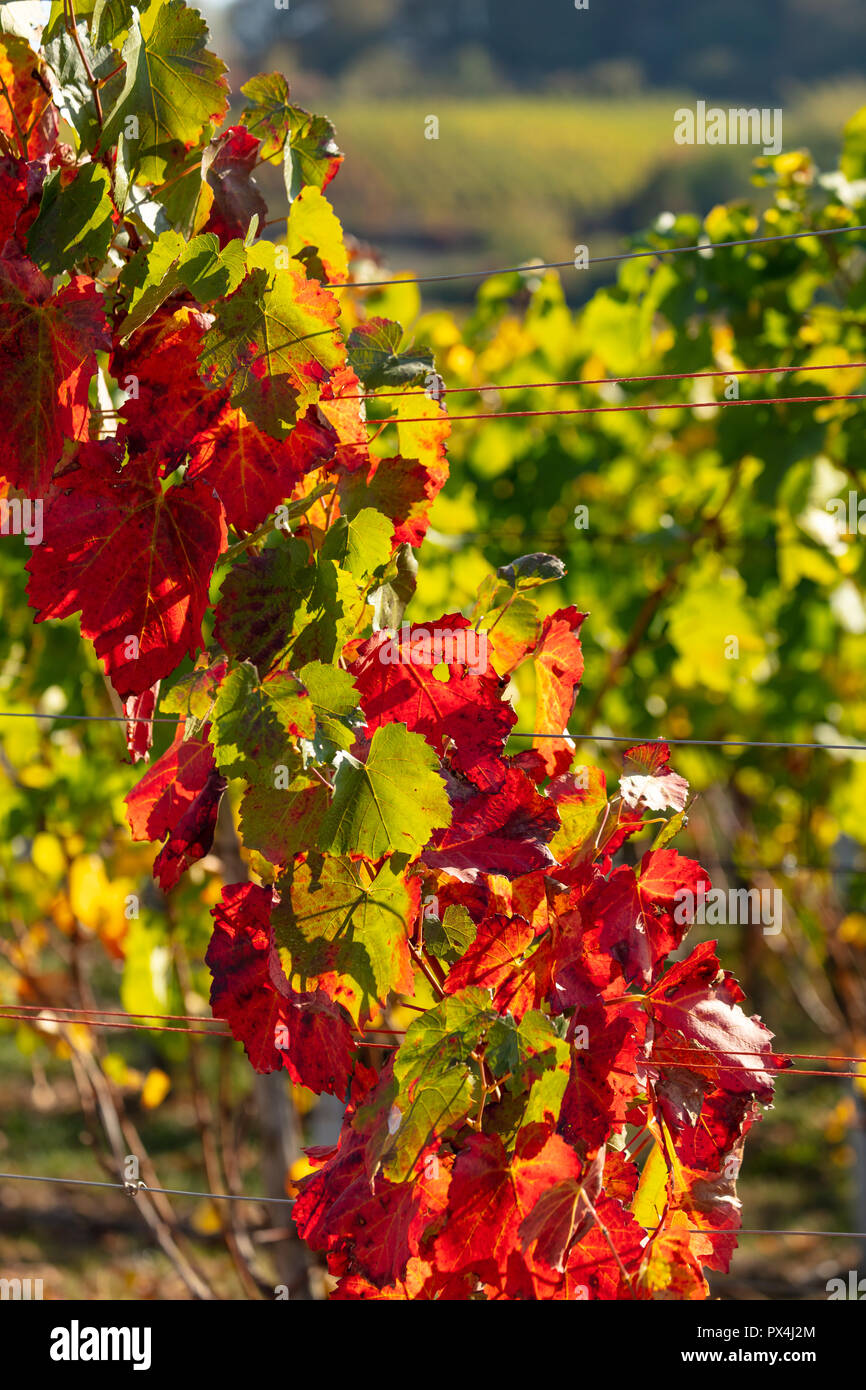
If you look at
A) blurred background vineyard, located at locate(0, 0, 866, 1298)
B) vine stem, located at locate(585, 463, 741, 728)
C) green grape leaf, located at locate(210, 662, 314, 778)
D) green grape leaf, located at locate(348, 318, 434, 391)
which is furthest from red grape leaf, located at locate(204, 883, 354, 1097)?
vine stem, located at locate(585, 463, 741, 728)

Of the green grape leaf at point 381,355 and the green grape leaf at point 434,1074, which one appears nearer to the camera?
the green grape leaf at point 434,1074

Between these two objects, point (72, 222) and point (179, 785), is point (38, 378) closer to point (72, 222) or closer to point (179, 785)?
point (72, 222)

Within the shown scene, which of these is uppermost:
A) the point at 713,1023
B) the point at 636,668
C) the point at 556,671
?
the point at 636,668

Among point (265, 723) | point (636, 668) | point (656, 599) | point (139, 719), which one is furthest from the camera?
point (636, 668)

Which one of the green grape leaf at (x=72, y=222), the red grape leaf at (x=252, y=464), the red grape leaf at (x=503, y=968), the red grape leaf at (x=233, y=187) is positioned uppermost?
the red grape leaf at (x=233, y=187)

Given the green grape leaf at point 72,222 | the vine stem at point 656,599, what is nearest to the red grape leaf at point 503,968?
the green grape leaf at point 72,222

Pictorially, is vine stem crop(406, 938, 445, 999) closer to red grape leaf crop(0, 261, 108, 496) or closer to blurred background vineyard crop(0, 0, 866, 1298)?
red grape leaf crop(0, 261, 108, 496)

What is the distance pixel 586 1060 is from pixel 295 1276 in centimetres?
128

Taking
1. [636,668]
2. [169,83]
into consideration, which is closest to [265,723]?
[169,83]

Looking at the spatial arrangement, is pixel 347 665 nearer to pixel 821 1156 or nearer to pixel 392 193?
pixel 821 1156

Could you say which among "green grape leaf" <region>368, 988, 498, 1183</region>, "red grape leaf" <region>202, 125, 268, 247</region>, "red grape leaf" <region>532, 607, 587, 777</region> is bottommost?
"green grape leaf" <region>368, 988, 498, 1183</region>

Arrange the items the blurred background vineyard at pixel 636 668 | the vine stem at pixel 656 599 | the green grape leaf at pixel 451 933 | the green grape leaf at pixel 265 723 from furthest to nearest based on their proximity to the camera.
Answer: the vine stem at pixel 656 599 → the blurred background vineyard at pixel 636 668 → the green grape leaf at pixel 451 933 → the green grape leaf at pixel 265 723

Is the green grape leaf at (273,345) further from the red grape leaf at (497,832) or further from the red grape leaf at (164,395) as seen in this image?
the red grape leaf at (497,832)

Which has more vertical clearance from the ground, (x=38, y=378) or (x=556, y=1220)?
(x=38, y=378)
